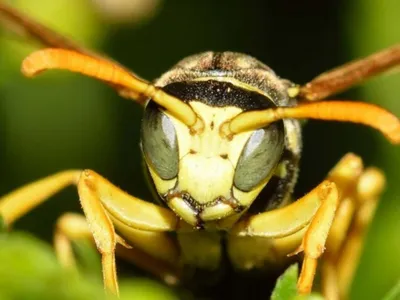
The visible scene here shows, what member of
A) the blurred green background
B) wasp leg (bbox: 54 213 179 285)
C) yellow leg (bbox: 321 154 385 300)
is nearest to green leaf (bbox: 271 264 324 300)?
yellow leg (bbox: 321 154 385 300)

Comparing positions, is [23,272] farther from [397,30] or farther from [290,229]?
[397,30]

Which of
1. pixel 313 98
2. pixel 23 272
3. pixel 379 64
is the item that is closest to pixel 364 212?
pixel 313 98

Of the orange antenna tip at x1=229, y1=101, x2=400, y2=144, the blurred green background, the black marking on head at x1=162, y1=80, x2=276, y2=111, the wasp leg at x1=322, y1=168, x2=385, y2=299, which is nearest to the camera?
the orange antenna tip at x1=229, y1=101, x2=400, y2=144

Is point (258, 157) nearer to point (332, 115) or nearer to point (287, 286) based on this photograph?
point (332, 115)

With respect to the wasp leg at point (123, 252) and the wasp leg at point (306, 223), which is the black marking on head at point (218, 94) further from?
the wasp leg at point (123, 252)

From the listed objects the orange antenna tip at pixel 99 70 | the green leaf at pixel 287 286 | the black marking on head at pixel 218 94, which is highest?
the black marking on head at pixel 218 94

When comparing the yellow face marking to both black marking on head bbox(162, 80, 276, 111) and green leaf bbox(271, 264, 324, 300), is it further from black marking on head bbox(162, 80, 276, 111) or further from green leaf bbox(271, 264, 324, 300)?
green leaf bbox(271, 264, 324, 300)

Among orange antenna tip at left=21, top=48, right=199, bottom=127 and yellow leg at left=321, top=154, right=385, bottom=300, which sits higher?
yellow leg at left=321, top=154, right=385, bottom=300

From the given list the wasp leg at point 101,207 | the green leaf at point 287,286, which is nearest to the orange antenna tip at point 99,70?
the wasp leg at point 101,207
